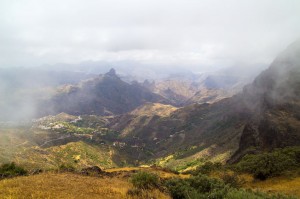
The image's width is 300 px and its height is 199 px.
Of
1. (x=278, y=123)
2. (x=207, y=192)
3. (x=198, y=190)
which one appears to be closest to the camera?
(x=207, y=192)

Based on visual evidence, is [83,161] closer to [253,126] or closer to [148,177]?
[253,126]

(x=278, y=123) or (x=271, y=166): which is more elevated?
(x=271, y=166)

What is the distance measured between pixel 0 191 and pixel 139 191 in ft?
28.3

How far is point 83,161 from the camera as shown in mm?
164625

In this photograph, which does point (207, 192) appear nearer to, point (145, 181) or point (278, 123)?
point (145, 181)

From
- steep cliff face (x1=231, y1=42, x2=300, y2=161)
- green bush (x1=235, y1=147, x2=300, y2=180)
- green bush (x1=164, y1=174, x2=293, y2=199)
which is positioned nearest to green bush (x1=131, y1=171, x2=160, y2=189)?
green bush (x1=164, y1=174, x2=293, y2=199)

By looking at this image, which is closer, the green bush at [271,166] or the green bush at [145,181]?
the green bush at [145,181]

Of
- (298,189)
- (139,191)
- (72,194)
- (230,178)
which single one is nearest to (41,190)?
(72,194)

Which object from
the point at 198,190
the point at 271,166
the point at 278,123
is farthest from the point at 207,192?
the point at 278,123

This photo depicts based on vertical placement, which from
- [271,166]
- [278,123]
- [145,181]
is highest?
[145,181]

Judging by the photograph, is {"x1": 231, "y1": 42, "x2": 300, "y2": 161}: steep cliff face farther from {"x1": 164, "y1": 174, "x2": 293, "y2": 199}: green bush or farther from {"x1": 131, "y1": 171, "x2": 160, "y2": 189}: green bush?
{"x1": 131, "y1": 171, "x2": 160, "y2": 189}: green bush

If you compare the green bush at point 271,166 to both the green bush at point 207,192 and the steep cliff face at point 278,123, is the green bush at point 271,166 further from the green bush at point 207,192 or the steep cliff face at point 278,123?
the steep cliff face at point 278,123

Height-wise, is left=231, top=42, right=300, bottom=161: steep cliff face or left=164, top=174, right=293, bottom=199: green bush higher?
left=164, top=174, right=293, bottom=199: green bush

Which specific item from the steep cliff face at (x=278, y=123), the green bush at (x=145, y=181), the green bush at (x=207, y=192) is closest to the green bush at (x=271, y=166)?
the green bush at (x=207, y=192)
